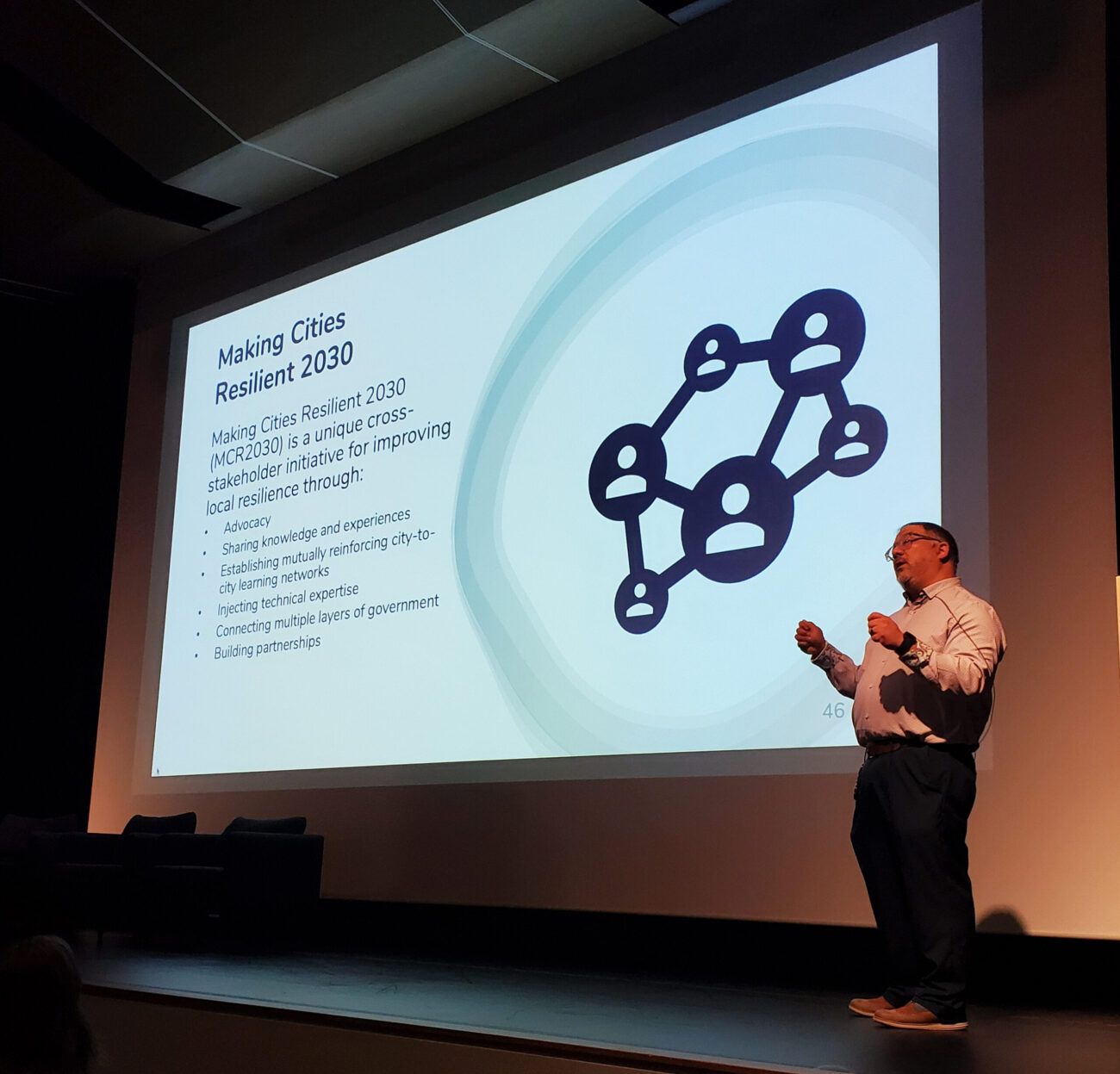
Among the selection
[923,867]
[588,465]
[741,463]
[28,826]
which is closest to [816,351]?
[741,463]

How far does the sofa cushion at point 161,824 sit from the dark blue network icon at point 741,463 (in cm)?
237

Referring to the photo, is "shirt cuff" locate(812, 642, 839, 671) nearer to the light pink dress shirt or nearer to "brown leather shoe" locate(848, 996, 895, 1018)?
the light pink dress shirt

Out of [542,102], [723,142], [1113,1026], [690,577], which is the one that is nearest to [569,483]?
[690,577]

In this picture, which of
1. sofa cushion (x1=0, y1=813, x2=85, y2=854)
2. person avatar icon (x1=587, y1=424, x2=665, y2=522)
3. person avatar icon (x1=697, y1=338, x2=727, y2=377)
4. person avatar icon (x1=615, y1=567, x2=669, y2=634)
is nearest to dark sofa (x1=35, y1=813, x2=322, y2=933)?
sofa cushion (x1=0, y1=813, x2=85, y2=854)

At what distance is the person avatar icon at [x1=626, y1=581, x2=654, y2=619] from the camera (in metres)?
4.69

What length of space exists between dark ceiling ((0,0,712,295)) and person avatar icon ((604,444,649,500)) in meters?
1.71

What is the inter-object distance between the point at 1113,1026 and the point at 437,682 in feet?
9.29

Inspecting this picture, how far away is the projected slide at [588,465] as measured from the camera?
14.0ft

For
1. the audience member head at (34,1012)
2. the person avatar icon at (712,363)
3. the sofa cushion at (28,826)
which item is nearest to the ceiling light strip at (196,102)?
the person avatar icon at (712,363)

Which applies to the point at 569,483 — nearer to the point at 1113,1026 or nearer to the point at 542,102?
the point at 542,102

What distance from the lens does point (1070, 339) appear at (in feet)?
12.7

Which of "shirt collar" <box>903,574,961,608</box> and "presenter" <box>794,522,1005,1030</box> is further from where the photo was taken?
"shirt collar" <box>903,574,961,608</box>

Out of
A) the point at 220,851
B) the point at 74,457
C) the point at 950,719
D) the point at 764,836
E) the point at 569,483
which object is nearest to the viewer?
the point at 950,719

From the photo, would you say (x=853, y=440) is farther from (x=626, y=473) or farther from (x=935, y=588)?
(x=935, y=588)
